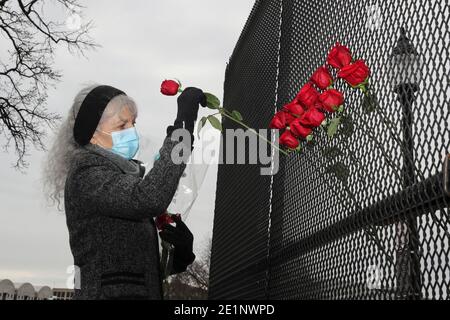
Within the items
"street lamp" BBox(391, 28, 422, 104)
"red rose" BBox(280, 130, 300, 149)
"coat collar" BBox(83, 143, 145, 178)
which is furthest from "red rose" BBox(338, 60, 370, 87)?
"coat collar" BBox(83, 143, 145, 178)

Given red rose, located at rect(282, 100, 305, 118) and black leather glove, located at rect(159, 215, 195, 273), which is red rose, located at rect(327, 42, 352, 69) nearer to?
red rose, located at rect(282, 100, 305, 118)

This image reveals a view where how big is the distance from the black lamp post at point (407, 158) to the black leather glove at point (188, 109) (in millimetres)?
711

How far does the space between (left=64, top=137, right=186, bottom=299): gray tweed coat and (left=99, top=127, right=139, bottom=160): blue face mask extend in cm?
14

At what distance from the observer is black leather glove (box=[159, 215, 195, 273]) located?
6.97ft

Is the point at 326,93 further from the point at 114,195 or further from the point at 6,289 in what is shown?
the point at 6,289

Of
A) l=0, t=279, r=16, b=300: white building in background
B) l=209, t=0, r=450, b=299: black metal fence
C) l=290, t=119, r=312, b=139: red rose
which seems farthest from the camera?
l=0, t=279, r=16, b=300: white building in background

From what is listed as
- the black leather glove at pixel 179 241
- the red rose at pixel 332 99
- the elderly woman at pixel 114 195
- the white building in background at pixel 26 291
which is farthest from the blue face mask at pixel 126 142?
the white building in background at pixel 26 291

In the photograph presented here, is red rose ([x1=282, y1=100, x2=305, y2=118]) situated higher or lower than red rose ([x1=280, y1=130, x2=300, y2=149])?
higher

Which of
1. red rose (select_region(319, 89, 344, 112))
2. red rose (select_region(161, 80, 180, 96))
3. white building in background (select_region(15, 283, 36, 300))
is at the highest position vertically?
white building in background (select_region(15, 283, 36, 300))

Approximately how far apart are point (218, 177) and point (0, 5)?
5.64 metres

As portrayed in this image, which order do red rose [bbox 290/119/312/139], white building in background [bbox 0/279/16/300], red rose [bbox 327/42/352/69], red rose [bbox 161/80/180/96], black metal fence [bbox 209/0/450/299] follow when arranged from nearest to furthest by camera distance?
black metal fence [bbox 209/0/450/299] < red rose [bbox 327/42/352/69] < red rose [bbox 290/119/312/139] < red rose [bbox 161/80/180/96] < white building in background [bbox 0/279/16/300]

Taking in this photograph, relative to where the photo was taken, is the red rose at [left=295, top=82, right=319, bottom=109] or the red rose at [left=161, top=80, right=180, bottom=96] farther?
the red rose at [left=161, top=80, right=180, bottom=96]

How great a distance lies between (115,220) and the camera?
73.0 inches

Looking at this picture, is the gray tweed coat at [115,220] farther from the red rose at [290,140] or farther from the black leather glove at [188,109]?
the red rose at [290,140]
